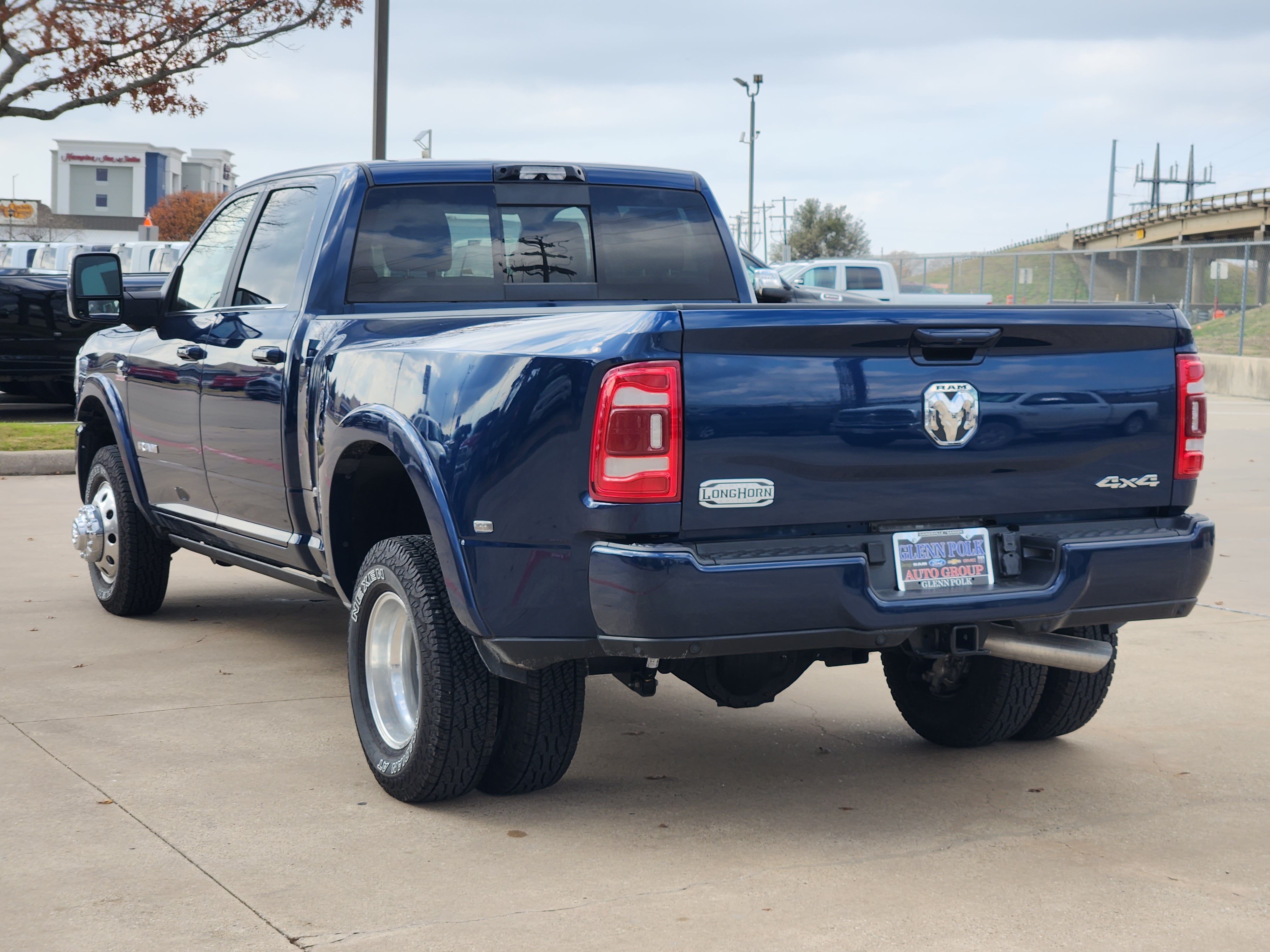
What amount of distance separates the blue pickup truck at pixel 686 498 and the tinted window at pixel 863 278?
2518 cm

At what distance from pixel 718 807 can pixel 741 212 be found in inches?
2753

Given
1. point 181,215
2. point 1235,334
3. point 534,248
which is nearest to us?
point 534,248

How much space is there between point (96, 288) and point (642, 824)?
3.88 m

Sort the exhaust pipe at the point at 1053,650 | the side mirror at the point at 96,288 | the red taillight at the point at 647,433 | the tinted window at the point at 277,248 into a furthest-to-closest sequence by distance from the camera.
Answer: the side mirror at the point at 96,288 < the tinted window at the point at 277,248 < the exhaust pipe at the point at 1053,650 < the red taillight at the point at 647,433

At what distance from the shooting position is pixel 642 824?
14.5 feet

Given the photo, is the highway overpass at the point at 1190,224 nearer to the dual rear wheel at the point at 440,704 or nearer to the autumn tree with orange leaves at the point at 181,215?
the autumn tree with orange leaves at the point at 181,215

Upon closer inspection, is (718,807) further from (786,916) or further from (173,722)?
(173,722)

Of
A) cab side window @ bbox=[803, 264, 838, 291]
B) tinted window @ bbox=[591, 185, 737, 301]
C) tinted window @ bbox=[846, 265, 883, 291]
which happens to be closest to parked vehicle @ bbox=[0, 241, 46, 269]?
cab side window @ bbox=[803, 264, 838, 291]

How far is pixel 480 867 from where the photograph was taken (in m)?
4.01

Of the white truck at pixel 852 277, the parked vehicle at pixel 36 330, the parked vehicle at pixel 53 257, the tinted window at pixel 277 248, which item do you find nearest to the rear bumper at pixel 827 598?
the tinted window at pixel 277 248

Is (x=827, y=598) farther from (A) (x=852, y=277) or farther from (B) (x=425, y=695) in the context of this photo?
(A) (x=852, y=277)

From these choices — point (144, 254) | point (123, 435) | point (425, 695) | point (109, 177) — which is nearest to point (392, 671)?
point (425, 695)

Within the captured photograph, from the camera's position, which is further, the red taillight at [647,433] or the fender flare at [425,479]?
the fender flare at [425,479]

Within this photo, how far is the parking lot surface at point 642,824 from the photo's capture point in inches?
142
